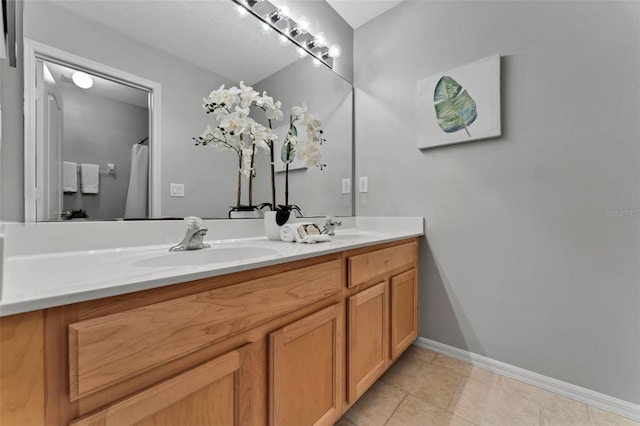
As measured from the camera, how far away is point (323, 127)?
1896 millimetres

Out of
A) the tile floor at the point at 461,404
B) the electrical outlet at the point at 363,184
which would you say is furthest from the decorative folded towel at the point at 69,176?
the electrical outlet at the point at 363,184

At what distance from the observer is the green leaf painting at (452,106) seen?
1.55 metres

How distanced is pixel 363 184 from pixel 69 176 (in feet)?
5.39

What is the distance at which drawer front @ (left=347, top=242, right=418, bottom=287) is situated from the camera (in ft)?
3.71

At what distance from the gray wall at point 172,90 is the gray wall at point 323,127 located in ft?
0.88

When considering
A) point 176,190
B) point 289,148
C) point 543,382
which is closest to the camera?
point 176,190

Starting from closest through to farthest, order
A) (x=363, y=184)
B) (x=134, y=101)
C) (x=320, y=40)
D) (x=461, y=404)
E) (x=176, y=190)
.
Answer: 1. (x=134, y=101)
2. (x=176, y=190)
3. (x=461, y=404)
4. (x=320, y=40)
5. (x=363, y=184)

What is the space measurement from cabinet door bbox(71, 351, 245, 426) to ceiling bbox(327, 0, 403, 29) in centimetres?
222

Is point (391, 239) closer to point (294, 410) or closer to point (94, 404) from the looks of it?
point (294, 410)

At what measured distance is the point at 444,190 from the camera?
65.4 inches

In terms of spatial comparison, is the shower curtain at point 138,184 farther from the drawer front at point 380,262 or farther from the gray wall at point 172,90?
the drawer front at point 380,262

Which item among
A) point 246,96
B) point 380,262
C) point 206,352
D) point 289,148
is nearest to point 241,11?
point 246,96

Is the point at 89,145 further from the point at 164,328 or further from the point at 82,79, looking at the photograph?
the point at 164,328

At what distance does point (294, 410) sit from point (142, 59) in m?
1.39
